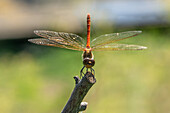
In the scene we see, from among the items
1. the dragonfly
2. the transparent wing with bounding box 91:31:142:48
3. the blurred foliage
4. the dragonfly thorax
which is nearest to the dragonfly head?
the dragonfly thorax

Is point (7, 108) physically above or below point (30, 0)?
below

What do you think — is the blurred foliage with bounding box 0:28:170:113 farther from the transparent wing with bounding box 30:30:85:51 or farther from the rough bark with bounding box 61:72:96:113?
the rough bark with bounding box 61:72:96:113

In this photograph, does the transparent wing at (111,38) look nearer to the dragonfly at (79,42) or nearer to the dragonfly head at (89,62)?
the dragonfly at (79,42)

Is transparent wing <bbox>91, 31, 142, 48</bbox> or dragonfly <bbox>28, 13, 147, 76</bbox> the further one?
transparent wing <bbox>91, 31, 142, 48</bbox>

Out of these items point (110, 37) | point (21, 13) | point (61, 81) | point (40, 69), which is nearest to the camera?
point (110, 37)

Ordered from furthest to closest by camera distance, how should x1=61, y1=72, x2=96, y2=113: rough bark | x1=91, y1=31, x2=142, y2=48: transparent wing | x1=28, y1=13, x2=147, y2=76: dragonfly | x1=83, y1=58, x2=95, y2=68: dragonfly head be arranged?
x1=91, y1=31, x2=142, y2=48: transparent wing, x1=28, y1=13, x2=147, y2=76: dragonfly, x1=83, y1=58, x2=95, y2=68: dragonfly head, x1=61, y1=72, x2=96, y2=113: rough bark

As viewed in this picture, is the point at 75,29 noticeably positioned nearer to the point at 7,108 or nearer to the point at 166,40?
the point at 166,40

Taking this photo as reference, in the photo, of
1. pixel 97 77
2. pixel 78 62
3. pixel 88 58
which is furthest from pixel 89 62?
pixel 78 62

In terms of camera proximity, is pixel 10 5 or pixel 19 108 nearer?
pixel 19 108

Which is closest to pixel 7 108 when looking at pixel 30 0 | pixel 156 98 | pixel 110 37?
pixel 156 98
